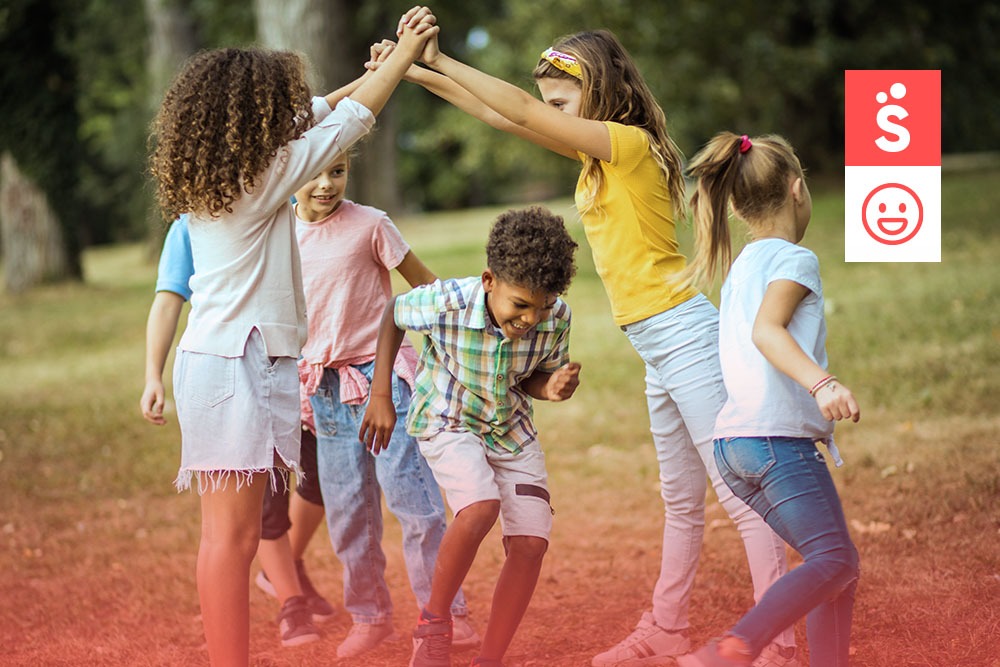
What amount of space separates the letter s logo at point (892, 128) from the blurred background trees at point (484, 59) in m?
3.97

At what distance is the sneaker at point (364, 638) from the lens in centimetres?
400

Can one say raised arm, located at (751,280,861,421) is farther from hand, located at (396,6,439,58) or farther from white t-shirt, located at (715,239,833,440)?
hand, located at (396,6,439,58)

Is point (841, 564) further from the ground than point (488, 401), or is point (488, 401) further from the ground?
point (488, 401)

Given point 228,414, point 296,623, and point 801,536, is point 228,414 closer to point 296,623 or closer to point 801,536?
point 296,623

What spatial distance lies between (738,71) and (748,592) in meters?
18.6

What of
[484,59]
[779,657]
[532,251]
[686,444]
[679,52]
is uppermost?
[484,59]

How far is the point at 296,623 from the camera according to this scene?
4.24 m

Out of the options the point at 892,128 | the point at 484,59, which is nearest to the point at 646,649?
the point at 892,128

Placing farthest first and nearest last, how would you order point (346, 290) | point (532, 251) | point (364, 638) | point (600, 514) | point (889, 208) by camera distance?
point (889, 208)
point (600, 514)
point (364, 638)
point (346, 290)
point (532, 251)

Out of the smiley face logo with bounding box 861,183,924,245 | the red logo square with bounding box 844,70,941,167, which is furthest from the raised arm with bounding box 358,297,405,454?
the smiley face logo with bounding box 861,183,924,245

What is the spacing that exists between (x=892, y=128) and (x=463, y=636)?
6078 mm

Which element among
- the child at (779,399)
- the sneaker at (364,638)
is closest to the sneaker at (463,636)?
the sneaker at (364,638)

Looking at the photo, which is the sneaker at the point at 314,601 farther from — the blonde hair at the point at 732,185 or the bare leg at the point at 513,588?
the blonde hair at the point at 732,185

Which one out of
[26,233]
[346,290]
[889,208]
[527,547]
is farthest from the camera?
[26,233]
